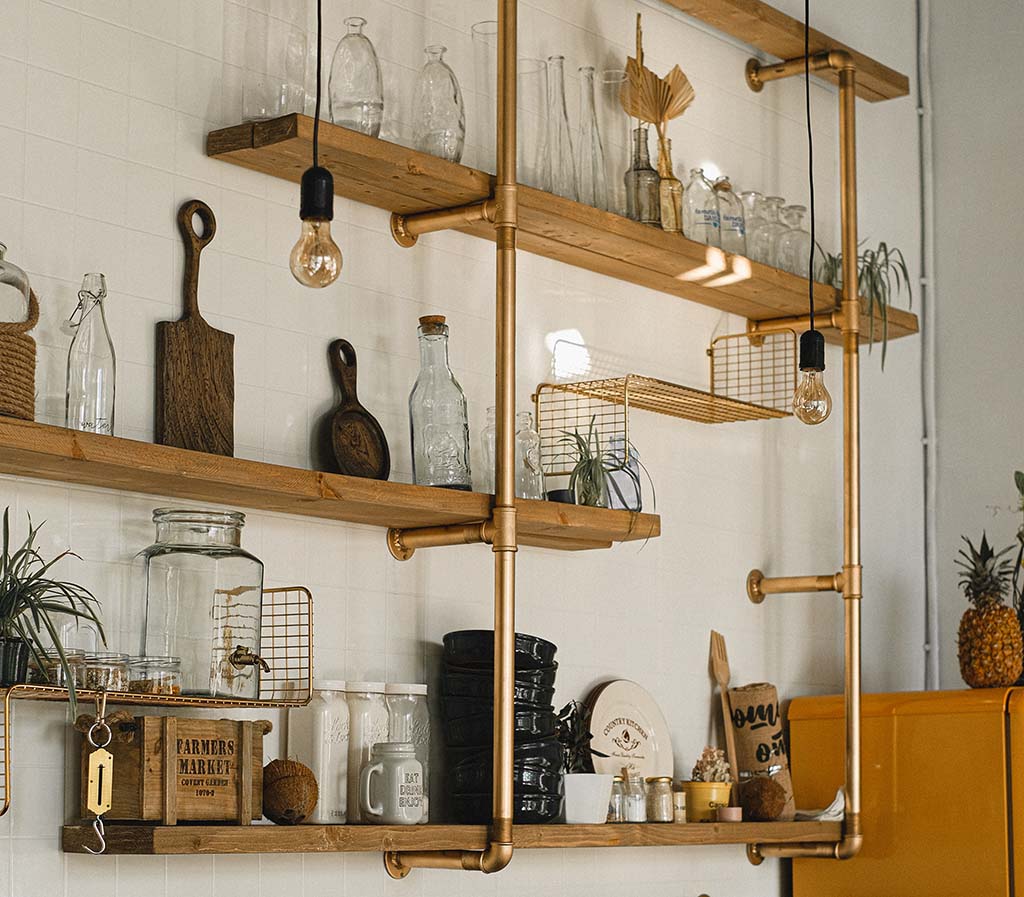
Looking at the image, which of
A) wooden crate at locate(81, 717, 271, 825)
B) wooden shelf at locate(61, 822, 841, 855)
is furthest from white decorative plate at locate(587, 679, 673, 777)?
wooden crate at locate(81, 717, 271, 825)

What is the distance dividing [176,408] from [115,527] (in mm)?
202

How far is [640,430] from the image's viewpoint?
3436 millimetres

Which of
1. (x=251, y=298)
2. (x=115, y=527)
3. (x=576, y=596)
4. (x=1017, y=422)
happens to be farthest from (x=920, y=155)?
(x=115, y=527)

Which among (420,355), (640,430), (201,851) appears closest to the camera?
(201,851)

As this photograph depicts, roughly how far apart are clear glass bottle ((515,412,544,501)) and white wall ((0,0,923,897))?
0.35ft

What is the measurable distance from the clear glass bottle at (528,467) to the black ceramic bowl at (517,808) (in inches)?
21.7

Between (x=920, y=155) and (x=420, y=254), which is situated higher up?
(x=920, y=155)

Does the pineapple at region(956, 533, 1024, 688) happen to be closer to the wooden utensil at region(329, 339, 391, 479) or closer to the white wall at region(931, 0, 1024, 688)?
the white wall at region(931, 0, 1024, 688)

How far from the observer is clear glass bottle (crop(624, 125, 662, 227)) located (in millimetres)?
3271

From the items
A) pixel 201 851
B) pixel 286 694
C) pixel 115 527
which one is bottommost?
pixel 201 851

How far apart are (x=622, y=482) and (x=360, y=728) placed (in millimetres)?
775

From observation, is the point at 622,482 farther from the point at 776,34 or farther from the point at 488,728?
the point at 776,34

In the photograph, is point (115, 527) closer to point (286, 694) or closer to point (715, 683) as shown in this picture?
point (286, 694)

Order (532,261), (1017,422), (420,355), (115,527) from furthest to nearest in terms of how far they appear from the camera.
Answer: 1. (1017,422)
2. (532,261)
3. (420,355)
4. (115,527)
